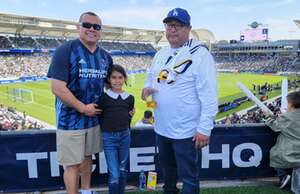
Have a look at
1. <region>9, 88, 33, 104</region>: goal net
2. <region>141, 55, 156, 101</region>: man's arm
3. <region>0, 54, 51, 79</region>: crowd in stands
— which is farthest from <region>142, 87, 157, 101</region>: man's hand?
<region>0, 54, 51, 79</region>: crowd in stands

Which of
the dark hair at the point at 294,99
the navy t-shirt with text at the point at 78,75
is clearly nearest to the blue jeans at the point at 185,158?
the navy t-shirt with text at the point at 78,75

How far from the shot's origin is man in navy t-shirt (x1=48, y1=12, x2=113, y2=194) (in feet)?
9.33

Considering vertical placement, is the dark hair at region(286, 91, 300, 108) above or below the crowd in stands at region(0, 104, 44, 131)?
above

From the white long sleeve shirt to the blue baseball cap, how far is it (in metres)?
0.26

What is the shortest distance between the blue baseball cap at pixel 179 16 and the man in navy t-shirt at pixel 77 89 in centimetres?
65

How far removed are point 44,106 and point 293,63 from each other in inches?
1934

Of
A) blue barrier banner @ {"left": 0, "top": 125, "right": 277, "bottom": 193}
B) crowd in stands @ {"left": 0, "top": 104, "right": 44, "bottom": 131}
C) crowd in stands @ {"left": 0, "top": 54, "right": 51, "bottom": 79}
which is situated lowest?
crowd in stands @ {"left": 0, "top": 104, "right": 44, "bottom": 131}

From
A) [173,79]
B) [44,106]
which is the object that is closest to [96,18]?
[173,79]

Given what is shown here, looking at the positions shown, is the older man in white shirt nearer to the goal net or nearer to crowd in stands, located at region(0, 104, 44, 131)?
crowd in stands, located at region(0, 104, 44, 131)

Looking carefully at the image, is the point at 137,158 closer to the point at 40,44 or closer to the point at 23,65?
the point at 23,65

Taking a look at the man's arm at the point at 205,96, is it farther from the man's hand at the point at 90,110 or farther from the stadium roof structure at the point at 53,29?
the stadium roof structure at the point at 53,29

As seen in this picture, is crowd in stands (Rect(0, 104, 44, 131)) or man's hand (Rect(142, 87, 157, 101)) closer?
man's hand (Rect(142, 87, 157, 101))

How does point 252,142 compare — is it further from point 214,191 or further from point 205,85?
point 205,85

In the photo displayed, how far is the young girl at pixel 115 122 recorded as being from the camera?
314 cm
